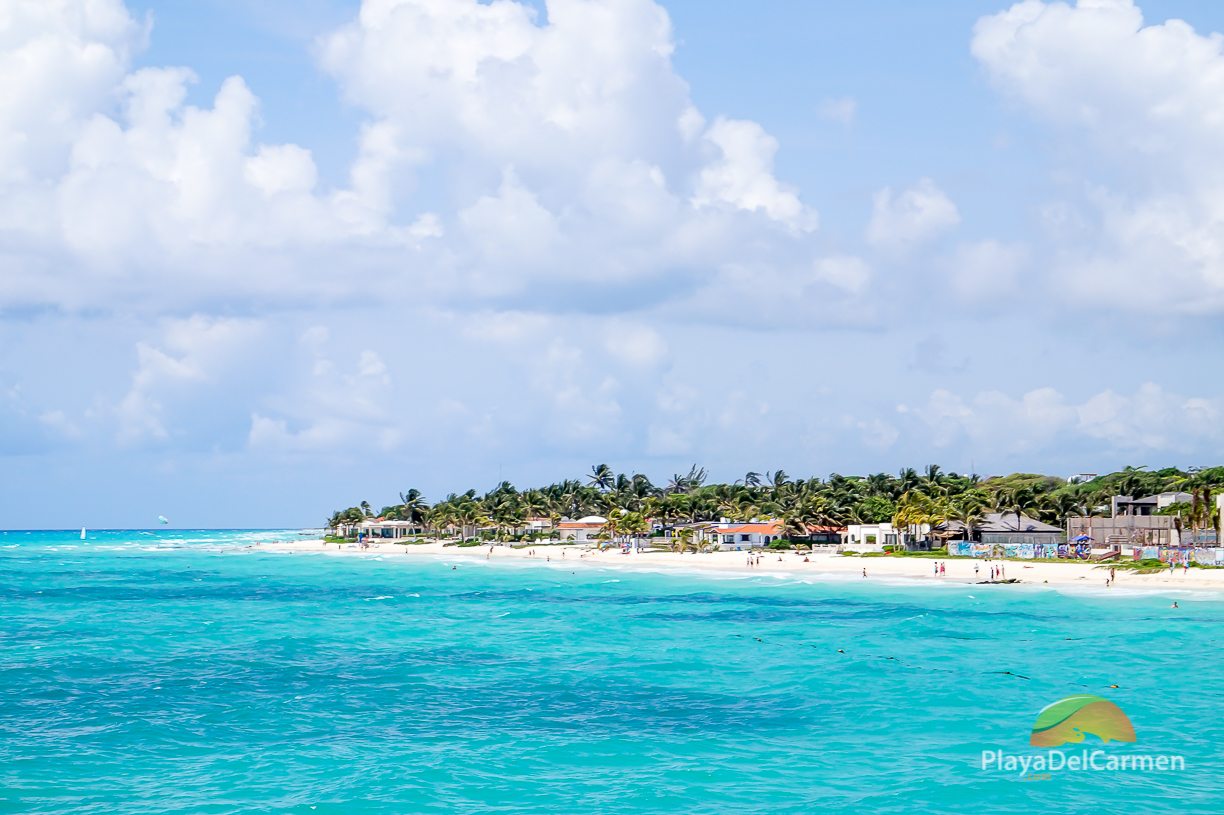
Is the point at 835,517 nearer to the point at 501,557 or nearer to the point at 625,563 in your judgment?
the point at 625,563

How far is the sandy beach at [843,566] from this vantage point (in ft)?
237

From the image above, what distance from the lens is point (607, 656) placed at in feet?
137

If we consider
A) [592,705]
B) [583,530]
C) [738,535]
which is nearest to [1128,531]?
[738,535]

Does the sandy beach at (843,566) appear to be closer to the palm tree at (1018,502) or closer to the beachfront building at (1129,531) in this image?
the beachfront building at (1129,531)

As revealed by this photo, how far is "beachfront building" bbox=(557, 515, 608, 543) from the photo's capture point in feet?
463

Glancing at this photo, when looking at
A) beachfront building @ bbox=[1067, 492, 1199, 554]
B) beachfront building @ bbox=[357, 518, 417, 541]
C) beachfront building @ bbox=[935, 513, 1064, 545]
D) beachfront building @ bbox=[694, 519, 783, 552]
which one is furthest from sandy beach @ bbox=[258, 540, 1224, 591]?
beachfront building @ bbox=[357, 518, 417, 541]

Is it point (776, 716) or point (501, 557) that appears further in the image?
point (501, 557)

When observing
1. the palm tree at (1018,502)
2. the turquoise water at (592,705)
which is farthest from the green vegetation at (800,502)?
the turquoise water at (592,705)

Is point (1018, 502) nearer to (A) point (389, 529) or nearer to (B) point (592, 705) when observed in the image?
(B) point (592, 705)

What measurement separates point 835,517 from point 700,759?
97183 mm

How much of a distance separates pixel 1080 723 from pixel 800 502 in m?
93.4

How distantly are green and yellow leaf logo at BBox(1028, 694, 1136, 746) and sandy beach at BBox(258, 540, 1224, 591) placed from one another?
4359cm

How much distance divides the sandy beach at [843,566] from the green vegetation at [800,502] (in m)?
7.28

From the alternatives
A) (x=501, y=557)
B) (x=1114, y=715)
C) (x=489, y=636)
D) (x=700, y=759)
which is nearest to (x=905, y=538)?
(x=501, y=557)
